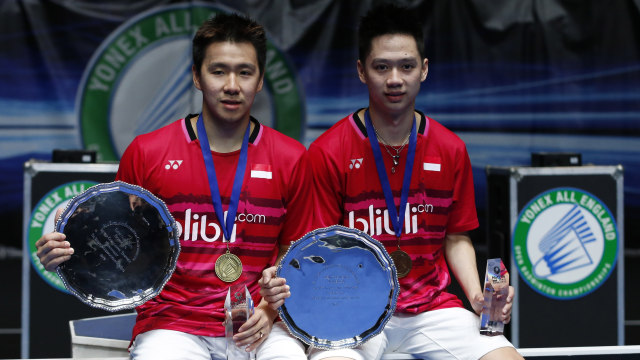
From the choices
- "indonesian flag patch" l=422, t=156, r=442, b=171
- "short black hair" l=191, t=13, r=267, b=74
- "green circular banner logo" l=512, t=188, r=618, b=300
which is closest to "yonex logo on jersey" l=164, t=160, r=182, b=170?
"short black hair" l=191, t=13, r=267, b=74

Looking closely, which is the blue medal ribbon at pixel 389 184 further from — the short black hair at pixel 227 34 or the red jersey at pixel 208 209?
the short black hair at pixel 227 34

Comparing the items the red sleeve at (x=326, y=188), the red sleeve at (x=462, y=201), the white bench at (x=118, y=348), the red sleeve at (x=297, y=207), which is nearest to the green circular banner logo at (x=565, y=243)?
the red sleeve at (x=462, y=201)

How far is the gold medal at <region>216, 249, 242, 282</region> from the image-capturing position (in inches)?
105

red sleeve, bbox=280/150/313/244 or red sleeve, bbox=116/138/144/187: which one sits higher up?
red sleeve, bbox=116/138/144/187

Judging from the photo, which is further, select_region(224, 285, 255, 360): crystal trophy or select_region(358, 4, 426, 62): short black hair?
select_region(358, 4, 426, 62): short black hair

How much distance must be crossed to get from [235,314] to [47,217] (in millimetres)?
2228

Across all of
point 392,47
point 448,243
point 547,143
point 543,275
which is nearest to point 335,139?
point 392,47

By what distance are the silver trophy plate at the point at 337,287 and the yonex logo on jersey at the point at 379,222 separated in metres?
0.28

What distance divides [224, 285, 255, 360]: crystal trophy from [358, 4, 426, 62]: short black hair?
1128 mm

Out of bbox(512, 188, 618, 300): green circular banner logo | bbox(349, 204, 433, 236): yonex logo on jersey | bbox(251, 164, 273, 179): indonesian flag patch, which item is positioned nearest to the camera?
bbox(251, 164, 273, 179): indonesian flag patch

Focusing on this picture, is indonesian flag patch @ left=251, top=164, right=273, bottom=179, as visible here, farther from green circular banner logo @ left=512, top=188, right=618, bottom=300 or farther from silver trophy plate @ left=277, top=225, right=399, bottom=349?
green circular banner logo @ left=512, top=188, right=618, bottom=300

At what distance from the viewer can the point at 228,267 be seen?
2682 millimetres

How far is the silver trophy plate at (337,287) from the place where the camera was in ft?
8.46

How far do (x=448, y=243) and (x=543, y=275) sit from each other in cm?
162
